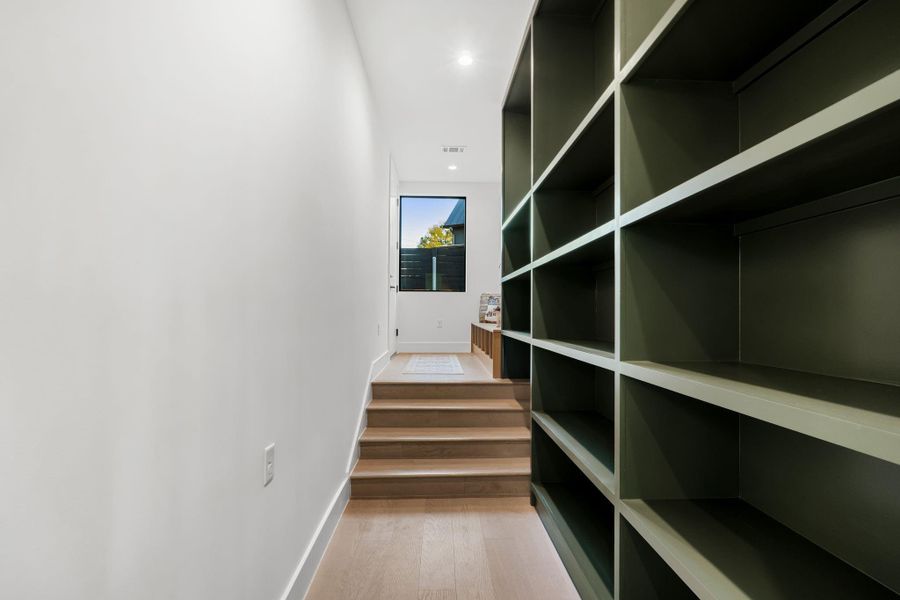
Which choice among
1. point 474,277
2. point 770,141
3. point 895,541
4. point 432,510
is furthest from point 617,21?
point 474,277

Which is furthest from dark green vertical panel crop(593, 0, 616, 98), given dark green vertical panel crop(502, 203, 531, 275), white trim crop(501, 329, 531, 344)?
white trim crop(501, 329, 531, 344)

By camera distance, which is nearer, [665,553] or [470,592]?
[665,553]

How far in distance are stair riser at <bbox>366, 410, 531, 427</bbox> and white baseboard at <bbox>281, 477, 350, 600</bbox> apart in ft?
1.97

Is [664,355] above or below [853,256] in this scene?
below

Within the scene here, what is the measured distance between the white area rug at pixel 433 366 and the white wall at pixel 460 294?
2.94 feet

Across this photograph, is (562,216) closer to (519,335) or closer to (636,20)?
(519,335)

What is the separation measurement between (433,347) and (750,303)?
4.92 m

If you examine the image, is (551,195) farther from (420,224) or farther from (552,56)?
(420,224)

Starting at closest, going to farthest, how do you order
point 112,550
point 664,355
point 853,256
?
point 112,550, point 853,256, point 664,355

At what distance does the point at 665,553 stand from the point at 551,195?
5.51ft

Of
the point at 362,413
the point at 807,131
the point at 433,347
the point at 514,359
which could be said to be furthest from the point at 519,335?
the point at 433,347

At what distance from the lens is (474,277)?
19.8 feet

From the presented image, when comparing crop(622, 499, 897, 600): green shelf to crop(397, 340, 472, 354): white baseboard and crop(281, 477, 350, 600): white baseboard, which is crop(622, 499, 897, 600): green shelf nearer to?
crop(281, 477, 350, 600): white baseboard

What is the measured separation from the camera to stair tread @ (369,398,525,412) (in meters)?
2.88
